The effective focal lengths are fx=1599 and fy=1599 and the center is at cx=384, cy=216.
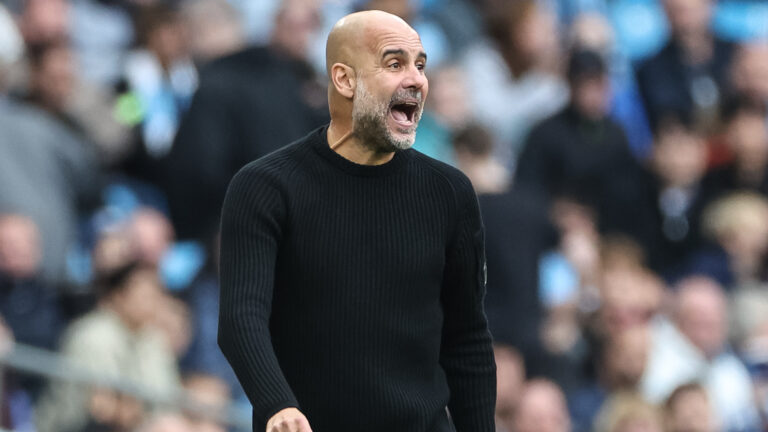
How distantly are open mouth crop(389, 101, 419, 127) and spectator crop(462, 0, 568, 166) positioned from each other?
656 centimetres

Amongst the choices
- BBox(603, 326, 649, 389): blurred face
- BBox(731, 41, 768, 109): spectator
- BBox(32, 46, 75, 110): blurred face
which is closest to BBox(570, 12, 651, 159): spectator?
BBox(731, 41, 768, 109): spectator

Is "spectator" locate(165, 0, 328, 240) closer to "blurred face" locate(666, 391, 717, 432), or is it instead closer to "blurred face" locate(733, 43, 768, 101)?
"blurred face" locate(666, 391, 717, 432)

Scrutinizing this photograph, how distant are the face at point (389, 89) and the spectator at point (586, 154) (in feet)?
19.6

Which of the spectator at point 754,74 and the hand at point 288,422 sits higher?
the spectator at point 754,74

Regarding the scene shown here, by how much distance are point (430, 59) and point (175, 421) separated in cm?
392

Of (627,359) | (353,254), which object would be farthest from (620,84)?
(353,254)

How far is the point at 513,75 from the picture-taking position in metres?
11.0

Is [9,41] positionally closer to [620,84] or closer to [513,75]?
[513,75]

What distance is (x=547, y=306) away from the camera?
9.36 m

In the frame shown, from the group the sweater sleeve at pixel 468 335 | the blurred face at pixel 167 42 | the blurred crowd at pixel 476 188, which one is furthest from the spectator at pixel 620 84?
the sweater sleeve at pixel 468 335

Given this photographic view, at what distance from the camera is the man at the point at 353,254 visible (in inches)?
150

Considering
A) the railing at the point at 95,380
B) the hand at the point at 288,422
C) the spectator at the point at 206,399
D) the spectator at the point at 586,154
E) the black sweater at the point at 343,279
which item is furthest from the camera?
the spectator at the point at 586,154

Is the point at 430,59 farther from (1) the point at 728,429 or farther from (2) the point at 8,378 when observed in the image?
(2) the point at 8,378

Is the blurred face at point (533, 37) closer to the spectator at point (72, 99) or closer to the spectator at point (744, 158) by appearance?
the spectator at point (744, 158)
